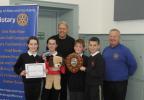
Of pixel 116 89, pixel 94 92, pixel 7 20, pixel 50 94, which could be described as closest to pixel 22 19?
pixel 7 20

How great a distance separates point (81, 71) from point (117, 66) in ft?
1.92

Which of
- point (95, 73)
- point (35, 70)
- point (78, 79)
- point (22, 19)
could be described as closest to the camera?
point (35, 70)

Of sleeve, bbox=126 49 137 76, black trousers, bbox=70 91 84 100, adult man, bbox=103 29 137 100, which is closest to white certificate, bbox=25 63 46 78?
black trousers, bbox=70 91 84 100

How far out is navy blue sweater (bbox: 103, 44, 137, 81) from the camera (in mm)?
4938

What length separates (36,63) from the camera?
14.8 feet

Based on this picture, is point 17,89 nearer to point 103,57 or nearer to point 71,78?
point 71,78

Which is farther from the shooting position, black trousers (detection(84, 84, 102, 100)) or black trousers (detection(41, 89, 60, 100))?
black trousers (detection(41, 89, 60, 100))

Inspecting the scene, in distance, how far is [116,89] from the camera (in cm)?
495

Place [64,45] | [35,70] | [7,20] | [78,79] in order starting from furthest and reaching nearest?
1. [64,45]
2. [7,20]
3. [78,79]
4. [35,70]

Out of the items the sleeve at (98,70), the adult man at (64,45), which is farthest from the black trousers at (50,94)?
the sleeve at (98,70)

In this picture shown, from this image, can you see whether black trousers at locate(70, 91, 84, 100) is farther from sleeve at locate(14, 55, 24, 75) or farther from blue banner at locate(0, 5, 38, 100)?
sleeve at locate(14, 55, 24, 75)

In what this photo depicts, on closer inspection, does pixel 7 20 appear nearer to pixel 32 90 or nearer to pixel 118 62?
pixel 32 90

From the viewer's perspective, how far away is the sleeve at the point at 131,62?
4.98 metres

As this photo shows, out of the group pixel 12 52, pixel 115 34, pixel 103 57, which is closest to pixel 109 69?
pixel 103 57
